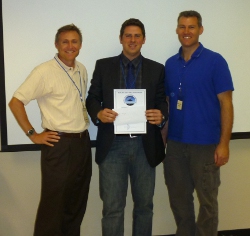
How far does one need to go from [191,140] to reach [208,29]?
1.18 meters

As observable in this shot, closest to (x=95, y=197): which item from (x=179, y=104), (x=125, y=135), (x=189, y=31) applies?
(x=125, y=135)

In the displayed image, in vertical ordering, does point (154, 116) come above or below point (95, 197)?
above

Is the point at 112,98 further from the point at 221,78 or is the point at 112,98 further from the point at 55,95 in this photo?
the point at 221,78

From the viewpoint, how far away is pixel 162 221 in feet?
10.5

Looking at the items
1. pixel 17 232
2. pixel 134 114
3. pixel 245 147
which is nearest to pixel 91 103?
pixel 134 114

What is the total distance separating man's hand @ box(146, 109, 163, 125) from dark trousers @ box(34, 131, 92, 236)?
1.67ft

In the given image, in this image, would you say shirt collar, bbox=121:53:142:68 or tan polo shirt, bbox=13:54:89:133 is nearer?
tan polo shirt, bbox=13:54:89:133

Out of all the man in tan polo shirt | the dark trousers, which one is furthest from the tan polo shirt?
the dark trousers

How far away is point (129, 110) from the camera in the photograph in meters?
2.26

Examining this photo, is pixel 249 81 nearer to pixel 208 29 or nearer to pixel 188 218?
pixel 208 29

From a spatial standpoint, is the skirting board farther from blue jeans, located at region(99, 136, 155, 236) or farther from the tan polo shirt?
the tan polo shirt

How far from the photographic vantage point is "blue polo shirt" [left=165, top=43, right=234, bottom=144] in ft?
7.57

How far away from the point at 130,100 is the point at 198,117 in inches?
20.9

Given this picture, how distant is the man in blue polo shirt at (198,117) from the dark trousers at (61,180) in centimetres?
70
